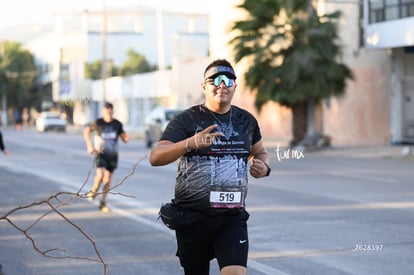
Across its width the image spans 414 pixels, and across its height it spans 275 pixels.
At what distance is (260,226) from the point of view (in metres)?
11.2

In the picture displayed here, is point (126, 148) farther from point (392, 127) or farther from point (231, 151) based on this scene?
point (231, 151)

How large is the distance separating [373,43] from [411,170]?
11602 millimetres

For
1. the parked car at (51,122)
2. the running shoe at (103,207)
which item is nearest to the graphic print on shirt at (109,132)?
the running shoe at (103,207)

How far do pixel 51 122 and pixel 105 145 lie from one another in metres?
49.1

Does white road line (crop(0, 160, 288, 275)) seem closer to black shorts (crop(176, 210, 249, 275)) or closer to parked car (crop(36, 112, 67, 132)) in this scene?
black shorts (crop(176, 210, 249, 275))

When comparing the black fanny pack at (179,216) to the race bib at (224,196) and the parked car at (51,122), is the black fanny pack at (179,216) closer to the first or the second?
the race bib at (224,196)

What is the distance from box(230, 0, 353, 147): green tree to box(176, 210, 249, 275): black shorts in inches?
962

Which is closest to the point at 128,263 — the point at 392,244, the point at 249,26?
the point at 392,244

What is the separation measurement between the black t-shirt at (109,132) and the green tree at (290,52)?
1658 centimetres

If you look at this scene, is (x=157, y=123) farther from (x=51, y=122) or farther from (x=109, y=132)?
(x=51, y=122)

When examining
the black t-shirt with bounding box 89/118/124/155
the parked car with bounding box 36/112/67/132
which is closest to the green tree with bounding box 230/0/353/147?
the black t-shirt with bounding box 89/118/124/155

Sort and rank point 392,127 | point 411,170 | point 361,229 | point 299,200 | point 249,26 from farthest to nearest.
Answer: point 392,127 → point 249,26 → point 411,170 → point 299,200 → point 361,229

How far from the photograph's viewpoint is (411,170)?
69.3ft

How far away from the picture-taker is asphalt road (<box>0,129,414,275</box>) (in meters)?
8.48
